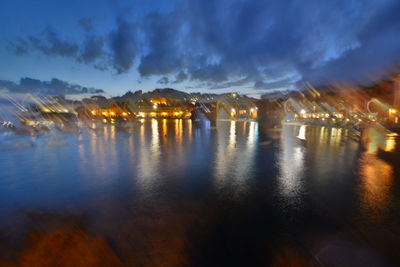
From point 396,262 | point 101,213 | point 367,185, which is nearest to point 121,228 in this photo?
point 101,213

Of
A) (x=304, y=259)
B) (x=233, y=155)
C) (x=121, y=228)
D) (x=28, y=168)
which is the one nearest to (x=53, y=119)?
(x=28, y=168)

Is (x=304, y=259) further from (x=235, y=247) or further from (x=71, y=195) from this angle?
(x=71, y=195)

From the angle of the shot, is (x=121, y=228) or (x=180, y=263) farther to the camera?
(x=121, y=228)

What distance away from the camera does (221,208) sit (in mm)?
4980

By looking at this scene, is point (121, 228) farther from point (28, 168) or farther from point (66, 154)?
point (66, 154)

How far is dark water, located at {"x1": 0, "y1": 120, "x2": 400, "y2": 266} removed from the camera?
3480 millimetres

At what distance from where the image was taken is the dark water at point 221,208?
3.48 metres

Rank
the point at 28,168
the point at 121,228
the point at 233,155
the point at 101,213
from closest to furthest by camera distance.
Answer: the point at 121,228 → the point at 101,213 → the point at 28,168 → the point at 233,155

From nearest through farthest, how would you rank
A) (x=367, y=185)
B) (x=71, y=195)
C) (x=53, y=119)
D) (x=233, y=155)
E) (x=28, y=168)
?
1. (x=71, y=195)
2. (x=367, y=185)
3. (x=28, y=168)
4. (x=233, y=155)
5. (x=53, y=119)

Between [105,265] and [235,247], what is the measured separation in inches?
83.1

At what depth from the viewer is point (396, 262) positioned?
325cm

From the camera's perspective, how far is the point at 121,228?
13.6 ft

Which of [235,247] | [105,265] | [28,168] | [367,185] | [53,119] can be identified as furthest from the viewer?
[53,119]

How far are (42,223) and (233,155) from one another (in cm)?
840
